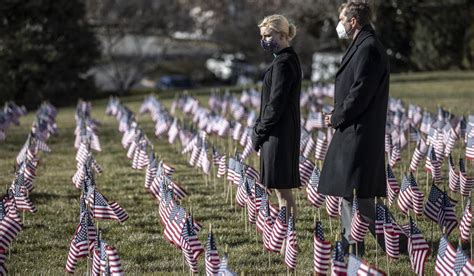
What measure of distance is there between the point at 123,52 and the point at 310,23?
363 inches

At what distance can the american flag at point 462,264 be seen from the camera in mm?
6555

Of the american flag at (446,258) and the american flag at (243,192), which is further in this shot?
the american flag at (243,192)

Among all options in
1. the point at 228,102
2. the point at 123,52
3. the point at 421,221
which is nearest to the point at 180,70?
the point at 123,52

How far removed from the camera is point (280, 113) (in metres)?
8.73

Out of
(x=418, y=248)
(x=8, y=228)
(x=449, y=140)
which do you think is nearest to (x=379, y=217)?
(x=418, y=248)

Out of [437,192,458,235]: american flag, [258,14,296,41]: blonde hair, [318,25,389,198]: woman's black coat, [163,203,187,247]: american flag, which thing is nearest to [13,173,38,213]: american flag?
[163,203,187,247]: american flag

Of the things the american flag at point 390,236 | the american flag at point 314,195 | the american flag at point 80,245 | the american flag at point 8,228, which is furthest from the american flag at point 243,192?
the american flag at point 8,228

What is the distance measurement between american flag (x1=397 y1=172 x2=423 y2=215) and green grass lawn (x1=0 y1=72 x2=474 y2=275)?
38cm

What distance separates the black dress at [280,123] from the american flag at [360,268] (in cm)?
248

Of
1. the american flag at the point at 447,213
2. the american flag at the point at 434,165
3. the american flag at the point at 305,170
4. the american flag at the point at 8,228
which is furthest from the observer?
the american flag at the point at 305,170

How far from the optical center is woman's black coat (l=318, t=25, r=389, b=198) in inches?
322

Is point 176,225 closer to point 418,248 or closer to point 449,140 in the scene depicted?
point 418,248

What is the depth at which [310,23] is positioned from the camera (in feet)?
144

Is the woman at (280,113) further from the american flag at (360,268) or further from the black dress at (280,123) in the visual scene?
the american flag at (360,268)
